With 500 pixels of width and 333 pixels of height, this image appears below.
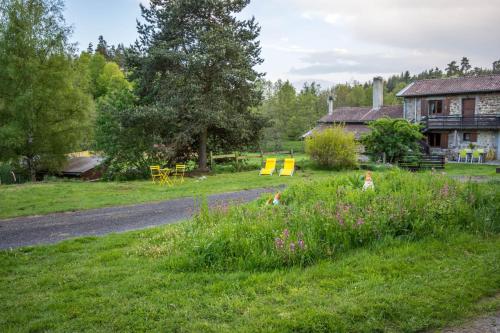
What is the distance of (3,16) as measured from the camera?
925 inches

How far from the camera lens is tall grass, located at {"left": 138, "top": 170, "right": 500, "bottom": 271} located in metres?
5.48

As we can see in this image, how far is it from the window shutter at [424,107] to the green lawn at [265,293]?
31429 millimetres

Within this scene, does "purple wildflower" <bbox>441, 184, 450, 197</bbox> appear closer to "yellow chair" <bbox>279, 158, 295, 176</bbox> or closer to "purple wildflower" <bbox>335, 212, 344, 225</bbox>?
"purple wildflower" <bbox>335, 212, 344, 225</bbox>

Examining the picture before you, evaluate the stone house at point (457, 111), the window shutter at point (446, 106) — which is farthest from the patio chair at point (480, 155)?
the window shutter at point (446, 106)

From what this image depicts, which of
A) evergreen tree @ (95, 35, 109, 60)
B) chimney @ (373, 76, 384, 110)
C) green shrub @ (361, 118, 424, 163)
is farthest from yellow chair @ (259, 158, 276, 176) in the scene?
evergreen tree @ (95, 35, 109, 60)

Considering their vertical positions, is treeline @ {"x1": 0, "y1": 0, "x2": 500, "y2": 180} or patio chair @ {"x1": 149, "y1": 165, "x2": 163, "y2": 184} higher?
treeline @ {"x1": 0, "y1": 0, "x2": 500, "y2": 180}

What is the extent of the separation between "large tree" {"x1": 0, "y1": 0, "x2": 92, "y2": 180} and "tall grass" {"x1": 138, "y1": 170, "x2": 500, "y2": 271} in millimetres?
20061

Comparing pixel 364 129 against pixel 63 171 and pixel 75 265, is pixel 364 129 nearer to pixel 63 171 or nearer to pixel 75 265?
pixel 63 171

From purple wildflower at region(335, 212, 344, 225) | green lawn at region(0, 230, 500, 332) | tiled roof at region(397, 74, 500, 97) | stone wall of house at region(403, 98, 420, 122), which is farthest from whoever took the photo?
stone wall of house at region(403, 98, 420, 122)

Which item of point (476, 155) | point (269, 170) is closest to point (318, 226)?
point (269, 170)

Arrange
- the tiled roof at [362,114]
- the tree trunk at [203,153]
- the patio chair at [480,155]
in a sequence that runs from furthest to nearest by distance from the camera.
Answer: the tiled roof at [362,114]
the patio chair at [480,155]
the tree trunk at [203,153]

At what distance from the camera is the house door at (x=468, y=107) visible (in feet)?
106

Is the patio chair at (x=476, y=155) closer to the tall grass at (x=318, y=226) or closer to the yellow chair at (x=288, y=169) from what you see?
the yellow chair at (x=288, y=169)

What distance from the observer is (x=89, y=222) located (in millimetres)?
9250
